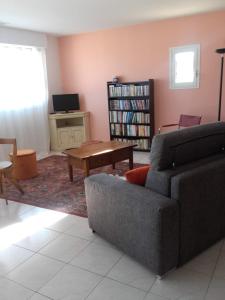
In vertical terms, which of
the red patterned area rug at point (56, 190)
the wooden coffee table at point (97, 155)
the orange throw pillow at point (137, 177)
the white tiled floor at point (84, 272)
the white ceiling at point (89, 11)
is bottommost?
the white tiled floor at point (84, 272)

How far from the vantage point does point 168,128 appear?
5.26 m

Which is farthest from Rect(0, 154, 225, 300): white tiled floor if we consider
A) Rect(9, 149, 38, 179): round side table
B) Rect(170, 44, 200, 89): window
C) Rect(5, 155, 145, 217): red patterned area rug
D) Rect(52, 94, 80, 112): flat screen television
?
Rect(52, 94, 80, 112): flat screen television

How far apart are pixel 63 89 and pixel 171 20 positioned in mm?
2757

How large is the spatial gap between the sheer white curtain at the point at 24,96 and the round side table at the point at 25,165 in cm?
88

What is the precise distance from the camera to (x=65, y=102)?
5852 millimetres

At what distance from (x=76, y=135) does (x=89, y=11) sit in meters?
2.59

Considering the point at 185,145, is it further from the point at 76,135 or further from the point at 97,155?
the point at 76,135

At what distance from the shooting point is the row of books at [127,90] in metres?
5.10

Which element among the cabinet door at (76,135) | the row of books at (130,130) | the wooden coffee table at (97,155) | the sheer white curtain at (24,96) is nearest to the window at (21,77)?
the sheer white curtain at (24,96)

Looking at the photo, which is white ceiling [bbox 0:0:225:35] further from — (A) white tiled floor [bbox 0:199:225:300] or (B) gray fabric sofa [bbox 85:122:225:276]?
(A) white tiled floor [bbox 0:199:225:300]

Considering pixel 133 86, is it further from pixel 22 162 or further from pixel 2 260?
pixel 2 260

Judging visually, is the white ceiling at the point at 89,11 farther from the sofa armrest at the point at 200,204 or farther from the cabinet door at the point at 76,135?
the sofa armrest at the point at 200,204

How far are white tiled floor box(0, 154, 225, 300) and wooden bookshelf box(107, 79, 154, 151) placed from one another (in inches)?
116

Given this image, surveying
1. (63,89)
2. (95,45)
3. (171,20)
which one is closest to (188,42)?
(171,20)
